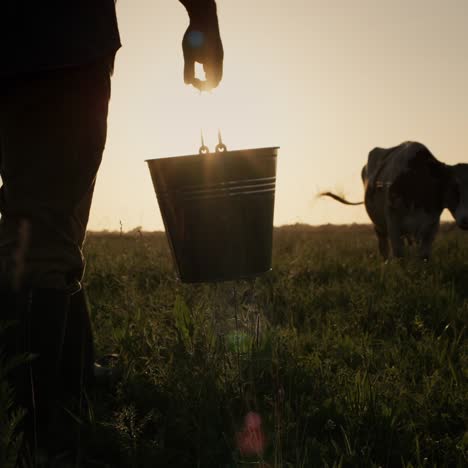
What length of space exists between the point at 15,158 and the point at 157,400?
0.89 m

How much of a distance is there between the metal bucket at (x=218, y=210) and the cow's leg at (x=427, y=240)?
459 cm

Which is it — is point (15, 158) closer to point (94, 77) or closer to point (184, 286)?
point (94, 77)

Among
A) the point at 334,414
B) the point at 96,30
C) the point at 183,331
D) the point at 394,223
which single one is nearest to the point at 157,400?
the point at 183,331

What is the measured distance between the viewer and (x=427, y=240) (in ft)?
21.7

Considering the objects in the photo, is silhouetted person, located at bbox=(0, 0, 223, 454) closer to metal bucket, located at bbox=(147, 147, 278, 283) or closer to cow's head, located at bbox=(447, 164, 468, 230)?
metal bucket, located at bbox=(147, 147, 278, 283)

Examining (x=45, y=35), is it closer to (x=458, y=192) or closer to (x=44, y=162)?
(x=44, y=162)

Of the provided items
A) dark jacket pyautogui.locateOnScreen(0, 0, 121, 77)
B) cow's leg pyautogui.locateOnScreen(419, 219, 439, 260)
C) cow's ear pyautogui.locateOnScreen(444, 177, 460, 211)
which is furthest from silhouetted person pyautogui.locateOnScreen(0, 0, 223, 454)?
cow's ear pyautogui.locateOnScreen(444, 177, 460, 211)

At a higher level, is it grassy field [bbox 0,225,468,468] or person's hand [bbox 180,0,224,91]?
person's hand [bbox 180,0,224,91]

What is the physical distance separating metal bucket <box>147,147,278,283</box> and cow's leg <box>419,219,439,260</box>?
459cm

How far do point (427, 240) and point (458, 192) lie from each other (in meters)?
0.63

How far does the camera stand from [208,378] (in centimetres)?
190

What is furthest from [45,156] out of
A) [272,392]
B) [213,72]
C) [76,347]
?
[272,392]

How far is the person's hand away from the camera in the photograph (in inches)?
81.8

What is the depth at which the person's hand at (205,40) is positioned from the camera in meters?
2.08
